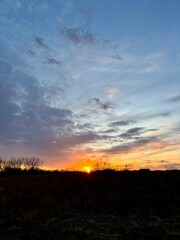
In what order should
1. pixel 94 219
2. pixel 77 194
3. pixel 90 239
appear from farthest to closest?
pixel 77 194 < pixel 94 219 < pixel 90 239

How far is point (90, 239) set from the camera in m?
11.8

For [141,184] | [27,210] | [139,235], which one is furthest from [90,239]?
[141,184]

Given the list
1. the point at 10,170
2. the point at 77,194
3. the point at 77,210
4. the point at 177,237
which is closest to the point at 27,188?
the point at 77,194

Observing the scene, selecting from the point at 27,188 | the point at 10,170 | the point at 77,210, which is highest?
the point at 10,170

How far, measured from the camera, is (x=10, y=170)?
43.3 metres

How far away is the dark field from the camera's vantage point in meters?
12.6

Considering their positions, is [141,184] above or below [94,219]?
above

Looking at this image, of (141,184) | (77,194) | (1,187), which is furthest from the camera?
(1,187)

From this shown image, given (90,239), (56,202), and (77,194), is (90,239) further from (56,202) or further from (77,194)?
(77,194)

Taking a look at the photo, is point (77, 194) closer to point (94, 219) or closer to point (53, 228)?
point (94, 219)

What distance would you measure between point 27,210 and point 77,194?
3.48m

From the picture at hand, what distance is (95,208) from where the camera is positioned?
16.1 m

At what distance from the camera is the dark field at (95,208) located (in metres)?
12.6

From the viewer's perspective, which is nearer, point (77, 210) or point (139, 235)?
point (139, 235)
